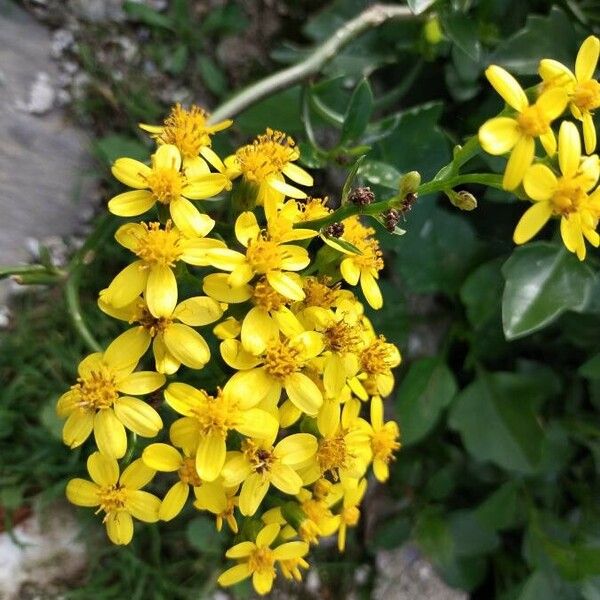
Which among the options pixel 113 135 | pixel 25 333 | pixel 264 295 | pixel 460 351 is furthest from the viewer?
pixel 460 351

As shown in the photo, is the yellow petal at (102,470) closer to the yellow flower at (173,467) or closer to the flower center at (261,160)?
the yellow flower at (173,467)

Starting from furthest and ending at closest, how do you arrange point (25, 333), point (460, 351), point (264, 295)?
point (460, 351) → point (25, 333) → point (264, 295)

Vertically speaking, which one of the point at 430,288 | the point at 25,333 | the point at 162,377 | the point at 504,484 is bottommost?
the point at 504,484

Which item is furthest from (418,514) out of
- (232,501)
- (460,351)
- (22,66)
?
(22,66)

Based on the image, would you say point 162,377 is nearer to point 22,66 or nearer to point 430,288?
point 430,288

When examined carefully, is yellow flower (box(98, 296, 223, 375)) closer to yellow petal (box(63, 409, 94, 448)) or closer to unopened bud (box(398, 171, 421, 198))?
yellow petal (box(63, 409, 94, 448))

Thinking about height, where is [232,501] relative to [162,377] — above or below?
below

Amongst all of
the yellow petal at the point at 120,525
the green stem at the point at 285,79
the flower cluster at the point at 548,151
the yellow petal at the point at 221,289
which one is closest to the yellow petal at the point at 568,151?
the flower cluster at the point at 548,151
